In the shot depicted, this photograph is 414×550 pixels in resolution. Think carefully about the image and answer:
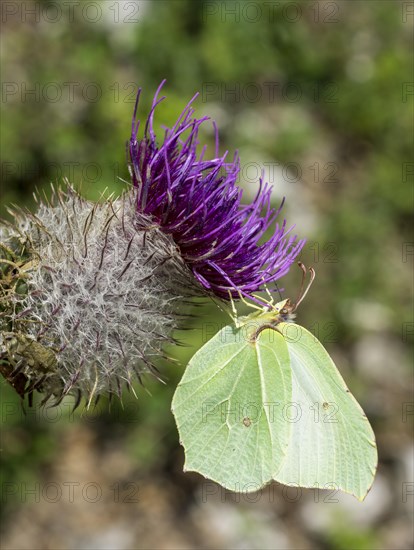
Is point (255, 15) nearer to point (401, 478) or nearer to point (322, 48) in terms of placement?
point (322, 48)

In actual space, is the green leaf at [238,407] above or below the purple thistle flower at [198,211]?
below

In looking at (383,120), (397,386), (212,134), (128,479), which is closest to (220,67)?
(212,134)

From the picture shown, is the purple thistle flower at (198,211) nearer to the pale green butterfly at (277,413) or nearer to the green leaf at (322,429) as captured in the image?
the pale green butterfly at (277,413)

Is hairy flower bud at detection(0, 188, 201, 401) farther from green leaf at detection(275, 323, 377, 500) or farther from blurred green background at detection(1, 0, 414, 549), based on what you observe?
blurred green background at detection(1, 0, 414, 549)

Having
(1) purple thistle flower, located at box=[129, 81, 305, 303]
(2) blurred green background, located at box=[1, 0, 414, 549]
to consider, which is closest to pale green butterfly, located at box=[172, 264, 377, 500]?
(1) purple thistle flower, located at box=[129, 81, 305, 303]

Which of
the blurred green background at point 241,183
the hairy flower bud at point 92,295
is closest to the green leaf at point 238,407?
the hairy flower bud at point 92,295

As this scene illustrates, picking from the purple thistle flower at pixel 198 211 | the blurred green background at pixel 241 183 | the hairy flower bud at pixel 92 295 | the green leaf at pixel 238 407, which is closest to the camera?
the hairy flower bud at pixel 92 295
